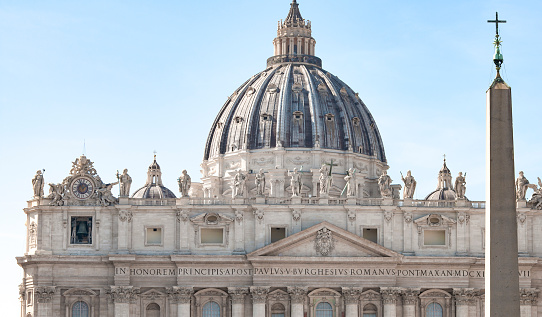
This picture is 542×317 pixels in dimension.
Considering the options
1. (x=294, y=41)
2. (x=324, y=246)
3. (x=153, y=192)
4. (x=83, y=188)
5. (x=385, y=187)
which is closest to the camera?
(x=324, y=246)

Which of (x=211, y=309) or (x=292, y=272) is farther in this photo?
(x=211, y=309)

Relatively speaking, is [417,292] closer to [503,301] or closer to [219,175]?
[219,175]

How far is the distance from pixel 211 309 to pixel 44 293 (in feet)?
41.5

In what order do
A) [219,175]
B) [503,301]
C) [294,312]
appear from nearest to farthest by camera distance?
[503,301] → [294,312] → [219,175]

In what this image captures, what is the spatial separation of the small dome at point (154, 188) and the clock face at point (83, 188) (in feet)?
43.9

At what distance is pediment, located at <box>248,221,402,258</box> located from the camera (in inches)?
3622

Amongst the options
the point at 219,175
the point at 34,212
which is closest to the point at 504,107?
the point at 34,212

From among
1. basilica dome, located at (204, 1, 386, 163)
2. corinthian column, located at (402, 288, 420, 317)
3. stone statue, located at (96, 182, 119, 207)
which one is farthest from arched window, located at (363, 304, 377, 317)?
basilica dome, located at (204, 1, 386, 163)

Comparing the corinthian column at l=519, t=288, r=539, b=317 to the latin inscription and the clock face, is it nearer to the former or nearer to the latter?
the latin inscription

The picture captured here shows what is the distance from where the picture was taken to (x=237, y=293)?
92500 millimetres

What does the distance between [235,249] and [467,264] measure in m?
17.7

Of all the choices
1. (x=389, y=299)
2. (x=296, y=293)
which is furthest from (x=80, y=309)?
(x=389, y=299)

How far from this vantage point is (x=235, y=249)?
93.2 m

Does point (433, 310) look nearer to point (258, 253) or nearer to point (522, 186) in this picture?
point (522, 186)
